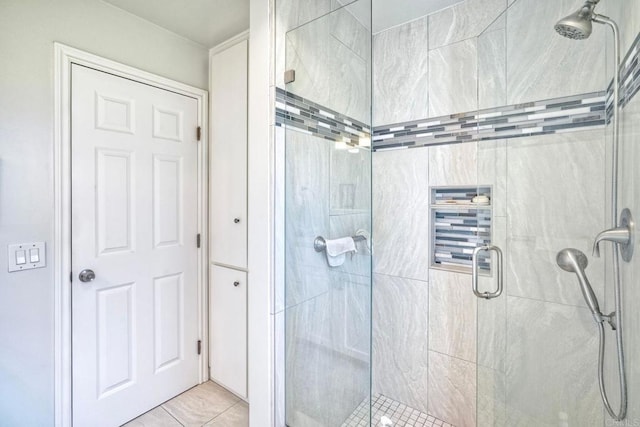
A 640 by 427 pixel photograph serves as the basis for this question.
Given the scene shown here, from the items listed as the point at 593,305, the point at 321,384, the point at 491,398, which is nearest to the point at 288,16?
the point at 593,305

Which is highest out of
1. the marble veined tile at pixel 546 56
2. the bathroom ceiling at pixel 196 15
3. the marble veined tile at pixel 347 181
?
the bathroom ceiling at pixel 196 15

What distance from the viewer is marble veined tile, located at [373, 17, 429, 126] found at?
183 centimetres

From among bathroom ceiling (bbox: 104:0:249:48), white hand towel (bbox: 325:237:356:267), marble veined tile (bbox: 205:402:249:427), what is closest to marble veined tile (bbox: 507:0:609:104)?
white hand towel (bbox: 325:237:356:267)

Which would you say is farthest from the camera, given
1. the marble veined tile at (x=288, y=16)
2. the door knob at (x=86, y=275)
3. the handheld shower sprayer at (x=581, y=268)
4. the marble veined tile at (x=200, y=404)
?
the marble veined tile at (x=200, y=404)

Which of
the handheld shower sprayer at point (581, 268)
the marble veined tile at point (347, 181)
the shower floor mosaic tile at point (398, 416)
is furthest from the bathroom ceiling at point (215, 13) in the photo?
the shower floor mosaic tile at point (398, 416)

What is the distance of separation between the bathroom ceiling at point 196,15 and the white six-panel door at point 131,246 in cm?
43

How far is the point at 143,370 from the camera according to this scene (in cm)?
182

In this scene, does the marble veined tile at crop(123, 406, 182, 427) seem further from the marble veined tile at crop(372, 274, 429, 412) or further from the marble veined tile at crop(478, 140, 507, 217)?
the marble veined tile at crop(478, 140, 507, 217)

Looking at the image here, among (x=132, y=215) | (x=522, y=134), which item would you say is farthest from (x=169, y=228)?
(x=522, y=134)

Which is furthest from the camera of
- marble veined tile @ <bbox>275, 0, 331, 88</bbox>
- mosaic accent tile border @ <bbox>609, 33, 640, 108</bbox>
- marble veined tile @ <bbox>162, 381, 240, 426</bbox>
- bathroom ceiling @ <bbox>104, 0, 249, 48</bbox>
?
marble veined tile @ <bbox>162, 381, 240, 426</bbox>

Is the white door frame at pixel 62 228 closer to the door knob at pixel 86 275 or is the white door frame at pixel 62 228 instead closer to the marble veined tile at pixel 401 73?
the door knob at pixel 86 275

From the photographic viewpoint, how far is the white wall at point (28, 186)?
133cm

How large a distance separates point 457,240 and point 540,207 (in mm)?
635

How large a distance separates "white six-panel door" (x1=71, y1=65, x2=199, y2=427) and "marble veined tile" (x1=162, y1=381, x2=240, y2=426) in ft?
0.26
